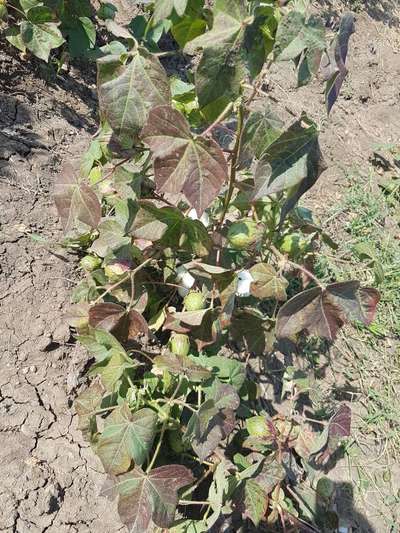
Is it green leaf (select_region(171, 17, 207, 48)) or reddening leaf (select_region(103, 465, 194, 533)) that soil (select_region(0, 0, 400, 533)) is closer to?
reddening leaf (select_region(103, 465, 194, 533))

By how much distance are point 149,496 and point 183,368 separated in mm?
331

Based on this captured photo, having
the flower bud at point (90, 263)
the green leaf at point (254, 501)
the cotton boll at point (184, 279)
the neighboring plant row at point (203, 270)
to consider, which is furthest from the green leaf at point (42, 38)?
the green leaf at point (254, 501)

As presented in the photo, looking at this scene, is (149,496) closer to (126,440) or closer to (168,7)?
(126,440)

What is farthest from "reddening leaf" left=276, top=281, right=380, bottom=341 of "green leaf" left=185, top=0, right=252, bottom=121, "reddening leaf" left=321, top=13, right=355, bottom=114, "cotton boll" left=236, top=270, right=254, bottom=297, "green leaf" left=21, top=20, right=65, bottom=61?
"green leaf" left=21, top=20, right=65, bottom=61

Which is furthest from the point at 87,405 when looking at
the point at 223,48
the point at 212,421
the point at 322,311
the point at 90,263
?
the point at 223,48

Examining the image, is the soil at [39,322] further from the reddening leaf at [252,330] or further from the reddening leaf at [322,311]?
the reddening leaf at [322,311]

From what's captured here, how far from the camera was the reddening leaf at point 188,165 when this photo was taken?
1192mm

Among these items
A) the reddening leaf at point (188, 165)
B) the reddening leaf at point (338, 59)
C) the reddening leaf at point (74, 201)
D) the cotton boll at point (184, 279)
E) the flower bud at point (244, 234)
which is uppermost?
the reddening leaf at point (338, 59)

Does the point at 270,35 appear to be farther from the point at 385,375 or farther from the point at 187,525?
the point at 385,375

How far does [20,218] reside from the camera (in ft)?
6.68

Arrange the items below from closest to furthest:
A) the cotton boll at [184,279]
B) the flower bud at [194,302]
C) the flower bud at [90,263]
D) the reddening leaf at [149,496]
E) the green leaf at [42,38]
→ the reddening leaf at [149,496]
the flower bud at [194,302]
the cotton boll at [184,279]
the flower bud at [90,263]
the green leaf at [42,38]

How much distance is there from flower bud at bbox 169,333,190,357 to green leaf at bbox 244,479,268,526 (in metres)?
0.43

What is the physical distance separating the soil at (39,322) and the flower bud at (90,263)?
144mm

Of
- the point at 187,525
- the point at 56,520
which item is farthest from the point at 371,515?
the point at 56,520
